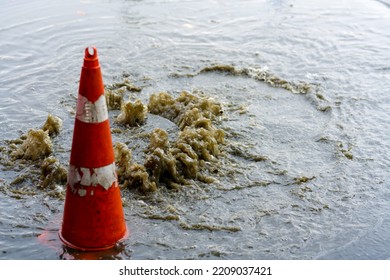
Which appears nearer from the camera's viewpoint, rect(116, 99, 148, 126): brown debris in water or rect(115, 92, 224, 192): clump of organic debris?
rect(115, 92, 224, 192): clump of organic debris

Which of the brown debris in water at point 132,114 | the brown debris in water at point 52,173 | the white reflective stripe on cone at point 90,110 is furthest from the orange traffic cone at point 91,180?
the brown debris in water at point 132,114

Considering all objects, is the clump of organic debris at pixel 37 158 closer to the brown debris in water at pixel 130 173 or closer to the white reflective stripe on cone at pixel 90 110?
the brown debris in water at pixel 130 173

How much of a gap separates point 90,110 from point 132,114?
2.43 m

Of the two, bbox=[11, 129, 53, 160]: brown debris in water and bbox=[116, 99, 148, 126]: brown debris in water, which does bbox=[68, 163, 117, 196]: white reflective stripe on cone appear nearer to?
bbox=[11, 129, 53, 160]: brown debris in water

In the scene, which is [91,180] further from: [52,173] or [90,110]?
[52,173]

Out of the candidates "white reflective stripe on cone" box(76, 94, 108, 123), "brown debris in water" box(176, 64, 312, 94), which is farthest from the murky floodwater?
"white reflective stripe on cone" box(76, 94, 108, 123)

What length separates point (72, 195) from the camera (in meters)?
4.51

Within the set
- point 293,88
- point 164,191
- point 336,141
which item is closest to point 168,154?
point 164,191

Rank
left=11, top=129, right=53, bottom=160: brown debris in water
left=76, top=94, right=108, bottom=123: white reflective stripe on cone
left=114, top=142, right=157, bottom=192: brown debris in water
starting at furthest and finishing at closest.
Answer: left=11, top=129, right=53, bottom=160: brown debris in water
left=114, top=142, right=157, bottom=192: brown debris in water
left=76, top=94, right=108, bottom=123: white reflective stripe on cone

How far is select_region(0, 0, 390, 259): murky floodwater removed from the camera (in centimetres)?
480

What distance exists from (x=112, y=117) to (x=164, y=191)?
6.32 feet

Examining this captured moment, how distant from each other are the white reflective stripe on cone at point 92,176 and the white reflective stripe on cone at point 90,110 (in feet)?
1.25

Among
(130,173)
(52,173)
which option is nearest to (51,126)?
(52,173)

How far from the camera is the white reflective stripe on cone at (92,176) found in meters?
4.45
